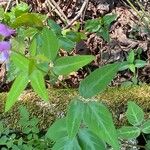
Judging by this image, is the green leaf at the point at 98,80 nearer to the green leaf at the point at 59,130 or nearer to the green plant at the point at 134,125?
the green leaf at the point at 59,130

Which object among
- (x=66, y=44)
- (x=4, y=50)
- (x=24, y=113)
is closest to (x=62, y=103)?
(x=24, y=113)

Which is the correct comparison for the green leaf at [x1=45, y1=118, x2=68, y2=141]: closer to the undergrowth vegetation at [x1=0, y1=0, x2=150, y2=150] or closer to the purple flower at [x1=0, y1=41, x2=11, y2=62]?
the undergrowth vegetation at [x1=0, y1=0, x2=150, y2=150]

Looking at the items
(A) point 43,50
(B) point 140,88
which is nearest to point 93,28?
(B) point 140,88

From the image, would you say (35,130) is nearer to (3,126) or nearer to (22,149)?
(22,149)

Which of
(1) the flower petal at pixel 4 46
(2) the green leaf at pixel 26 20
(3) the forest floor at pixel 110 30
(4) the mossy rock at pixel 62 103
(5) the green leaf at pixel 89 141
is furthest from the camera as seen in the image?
(3) the forest floor at pixel 110 30

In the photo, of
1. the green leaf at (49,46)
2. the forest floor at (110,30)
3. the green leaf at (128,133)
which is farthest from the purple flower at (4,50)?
the forest floor at (110,30)

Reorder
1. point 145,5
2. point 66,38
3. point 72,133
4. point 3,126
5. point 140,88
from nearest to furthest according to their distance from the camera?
point 72,133
point 66,38
point 3,126
point 140,88
point 145,5

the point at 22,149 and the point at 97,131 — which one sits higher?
the point at 97,131
